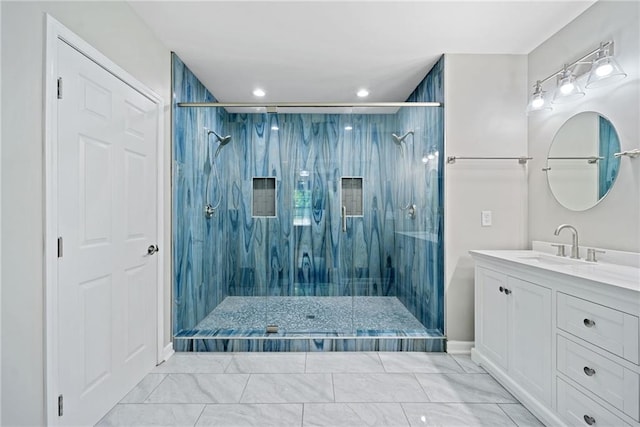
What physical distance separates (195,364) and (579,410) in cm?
242

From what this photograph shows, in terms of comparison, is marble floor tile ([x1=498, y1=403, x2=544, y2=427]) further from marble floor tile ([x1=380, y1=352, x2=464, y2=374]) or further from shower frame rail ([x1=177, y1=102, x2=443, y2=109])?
shower frame rail ([x1=177, y1=102, x2=443, y2=109])

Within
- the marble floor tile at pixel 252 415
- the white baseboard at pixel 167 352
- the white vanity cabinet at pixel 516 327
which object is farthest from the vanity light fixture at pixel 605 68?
the white baseboard at pixel 167 352

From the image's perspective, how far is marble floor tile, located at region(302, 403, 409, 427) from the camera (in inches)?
70.4

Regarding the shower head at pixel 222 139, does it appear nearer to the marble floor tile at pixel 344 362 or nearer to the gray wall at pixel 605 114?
the marble floor tile at pixel 344 362

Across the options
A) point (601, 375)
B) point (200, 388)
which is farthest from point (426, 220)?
point (200, 388)

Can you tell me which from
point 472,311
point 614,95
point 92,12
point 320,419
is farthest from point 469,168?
point 92,12

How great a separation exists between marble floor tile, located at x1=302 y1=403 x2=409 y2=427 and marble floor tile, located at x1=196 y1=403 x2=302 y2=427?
80mm

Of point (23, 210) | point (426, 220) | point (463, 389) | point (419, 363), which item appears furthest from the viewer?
point (426, 220)

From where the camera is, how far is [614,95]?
1.94 meters

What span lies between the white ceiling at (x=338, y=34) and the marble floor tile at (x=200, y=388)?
8.26 feet

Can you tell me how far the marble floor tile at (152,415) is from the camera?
5.90 feet

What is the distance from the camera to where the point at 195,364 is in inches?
97.7

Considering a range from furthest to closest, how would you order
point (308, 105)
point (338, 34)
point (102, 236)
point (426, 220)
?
point (426, 220)
point (308, 105)
point (338, 34)
point (102, 236)

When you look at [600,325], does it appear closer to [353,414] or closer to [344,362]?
[353,414]
